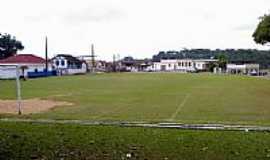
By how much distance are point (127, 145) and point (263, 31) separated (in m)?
48.9

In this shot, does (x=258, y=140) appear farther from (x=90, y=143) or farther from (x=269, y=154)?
(x=90, y=143)

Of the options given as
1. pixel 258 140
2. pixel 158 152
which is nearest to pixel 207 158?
pixel 158 152

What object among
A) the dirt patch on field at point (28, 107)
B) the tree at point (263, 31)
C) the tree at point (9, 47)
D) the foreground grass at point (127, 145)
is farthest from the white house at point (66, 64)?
the foreground grass at point (127, 145)

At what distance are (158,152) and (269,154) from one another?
193cm

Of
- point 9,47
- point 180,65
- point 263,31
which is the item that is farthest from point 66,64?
point 263,31

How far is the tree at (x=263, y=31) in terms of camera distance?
181 feet

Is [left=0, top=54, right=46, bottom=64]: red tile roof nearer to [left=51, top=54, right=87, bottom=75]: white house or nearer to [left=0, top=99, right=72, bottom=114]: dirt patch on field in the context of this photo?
[left=51, top=54, right=87, bottom=75]: white house

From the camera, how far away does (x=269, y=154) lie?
8.95 meters

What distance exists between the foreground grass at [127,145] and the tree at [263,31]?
150 feet

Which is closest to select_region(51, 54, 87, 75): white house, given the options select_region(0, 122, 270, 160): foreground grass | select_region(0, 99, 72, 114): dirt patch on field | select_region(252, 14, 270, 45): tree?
select_region(252, 14, 270, 45): tree

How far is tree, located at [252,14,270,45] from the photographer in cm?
5531

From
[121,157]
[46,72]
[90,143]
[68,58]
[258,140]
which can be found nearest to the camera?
[121,157]

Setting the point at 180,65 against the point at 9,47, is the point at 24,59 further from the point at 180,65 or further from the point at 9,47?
the point at 180,65

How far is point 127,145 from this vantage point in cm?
973
